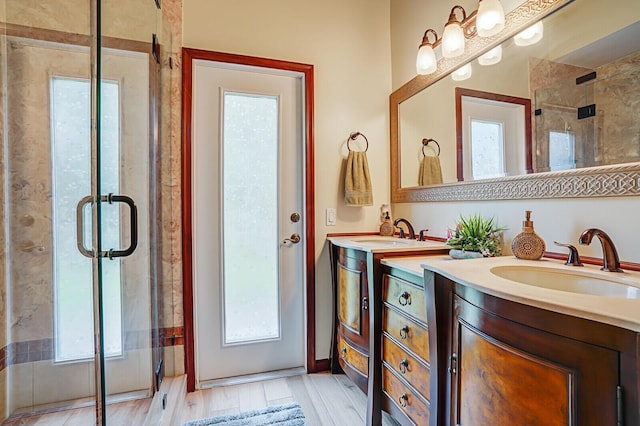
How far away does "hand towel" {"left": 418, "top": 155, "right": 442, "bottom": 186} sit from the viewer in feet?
6.50

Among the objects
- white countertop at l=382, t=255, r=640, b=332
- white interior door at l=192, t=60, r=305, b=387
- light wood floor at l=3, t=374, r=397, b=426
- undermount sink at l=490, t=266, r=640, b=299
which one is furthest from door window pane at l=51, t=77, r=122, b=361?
undermount sink at l=490, t=266, r=640, b=299

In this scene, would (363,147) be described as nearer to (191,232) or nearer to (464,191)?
(464,191)

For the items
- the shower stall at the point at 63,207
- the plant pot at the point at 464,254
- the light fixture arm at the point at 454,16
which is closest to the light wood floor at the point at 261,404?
the shower stall at the point at 63,207

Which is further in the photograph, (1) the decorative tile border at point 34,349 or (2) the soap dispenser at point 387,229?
(2) the soap dispenser at point 387,229

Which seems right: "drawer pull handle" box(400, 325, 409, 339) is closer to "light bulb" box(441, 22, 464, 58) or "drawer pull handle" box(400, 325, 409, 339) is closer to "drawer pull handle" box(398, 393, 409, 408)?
"drawer pull handle" box(398, 393, 409, 408)

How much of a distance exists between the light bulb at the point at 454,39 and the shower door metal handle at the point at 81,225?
200cm

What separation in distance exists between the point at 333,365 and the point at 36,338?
172 centimetres

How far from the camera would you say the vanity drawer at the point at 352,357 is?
1718 millimetres

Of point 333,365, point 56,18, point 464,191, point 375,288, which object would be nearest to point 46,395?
point 333,365

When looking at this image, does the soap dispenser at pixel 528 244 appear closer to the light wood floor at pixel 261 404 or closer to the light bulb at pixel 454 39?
the light bulb at pixel 454 39

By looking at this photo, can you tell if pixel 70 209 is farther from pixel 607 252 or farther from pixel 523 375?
pixel 607 252

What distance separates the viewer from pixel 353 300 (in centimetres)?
182

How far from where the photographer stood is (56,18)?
1.64 meters

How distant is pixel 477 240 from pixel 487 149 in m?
0.49
